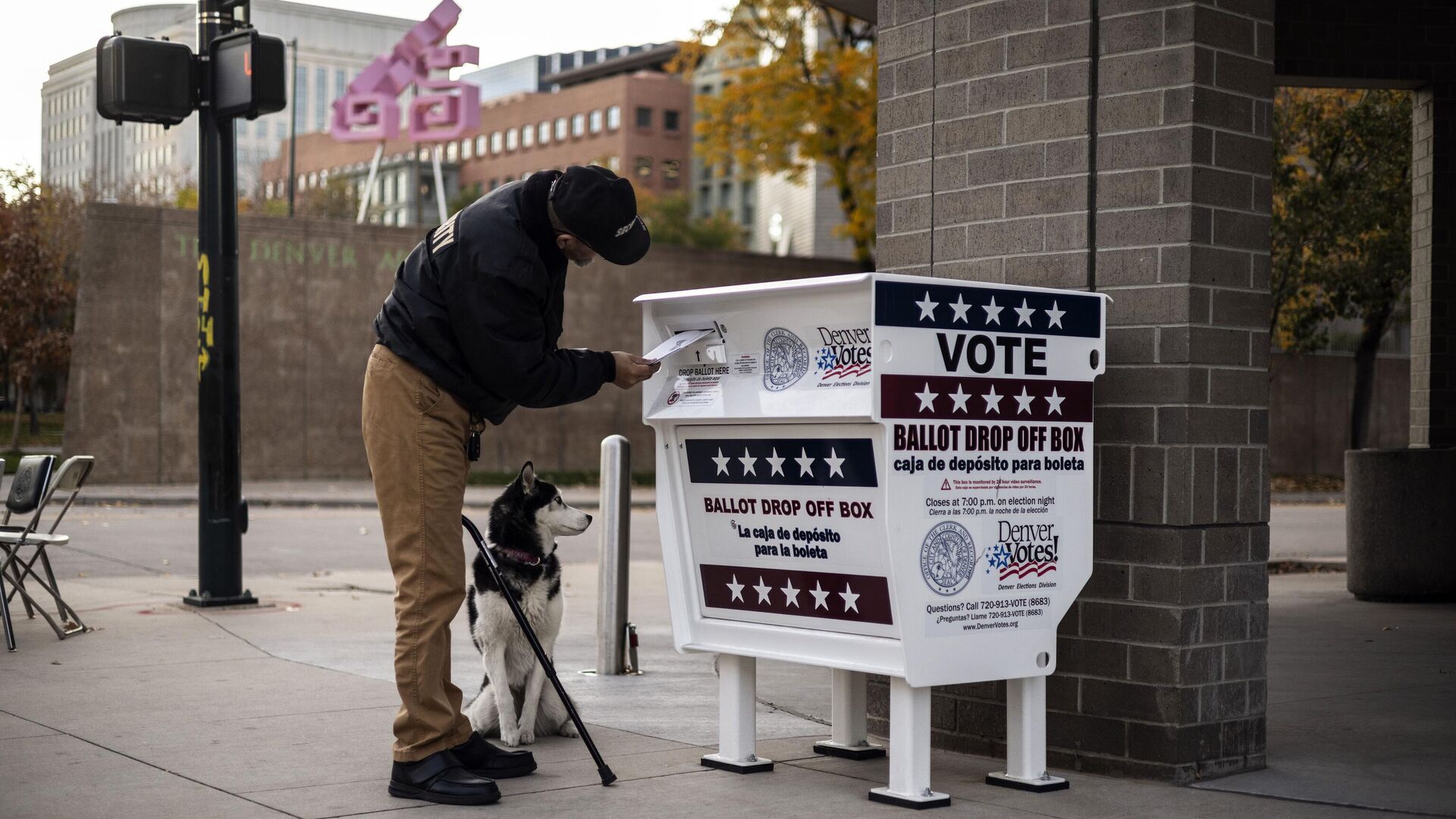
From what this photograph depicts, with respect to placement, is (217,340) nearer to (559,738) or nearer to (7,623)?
(7,623)

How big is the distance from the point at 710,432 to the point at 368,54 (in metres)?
128

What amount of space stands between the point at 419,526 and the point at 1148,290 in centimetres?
257

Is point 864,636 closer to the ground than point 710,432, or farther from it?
closer to the ground

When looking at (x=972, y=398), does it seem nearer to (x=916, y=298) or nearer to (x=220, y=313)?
(x=916, y=298)

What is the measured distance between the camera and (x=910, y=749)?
15.5 ft

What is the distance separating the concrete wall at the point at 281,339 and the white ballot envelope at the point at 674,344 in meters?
20.8

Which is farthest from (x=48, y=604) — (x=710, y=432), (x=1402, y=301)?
(x=1402, y=301)

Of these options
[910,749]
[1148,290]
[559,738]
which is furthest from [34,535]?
[1148,290]

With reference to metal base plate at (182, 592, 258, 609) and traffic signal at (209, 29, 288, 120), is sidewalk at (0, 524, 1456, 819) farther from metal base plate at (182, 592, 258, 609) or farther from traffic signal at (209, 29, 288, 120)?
traffic signal at (209, 29, 288, 120)

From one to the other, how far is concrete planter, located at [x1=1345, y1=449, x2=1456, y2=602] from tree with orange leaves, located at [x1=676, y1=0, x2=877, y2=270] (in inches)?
665

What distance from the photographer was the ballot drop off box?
4.66 metres

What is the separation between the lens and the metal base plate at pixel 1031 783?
5.03 meters

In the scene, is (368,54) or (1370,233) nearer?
(1370,233)

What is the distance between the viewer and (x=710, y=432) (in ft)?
17.1
